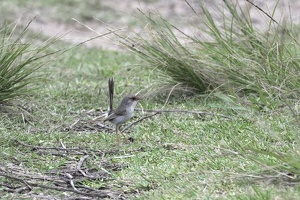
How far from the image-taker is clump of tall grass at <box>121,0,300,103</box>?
6906 mm

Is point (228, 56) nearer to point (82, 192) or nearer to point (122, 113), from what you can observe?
point (122, 113)

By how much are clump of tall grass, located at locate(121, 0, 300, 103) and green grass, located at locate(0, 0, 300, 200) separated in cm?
23

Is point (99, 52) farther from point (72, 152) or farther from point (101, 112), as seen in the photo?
point (72, 152)

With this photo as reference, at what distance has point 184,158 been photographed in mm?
5625

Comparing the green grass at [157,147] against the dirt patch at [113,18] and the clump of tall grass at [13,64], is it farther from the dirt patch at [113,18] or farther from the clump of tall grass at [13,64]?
the dirt patch at [113,18]

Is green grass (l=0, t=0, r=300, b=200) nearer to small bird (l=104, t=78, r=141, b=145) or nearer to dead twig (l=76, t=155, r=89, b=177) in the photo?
dead twig (l=76, t=155, r=89, b=177)

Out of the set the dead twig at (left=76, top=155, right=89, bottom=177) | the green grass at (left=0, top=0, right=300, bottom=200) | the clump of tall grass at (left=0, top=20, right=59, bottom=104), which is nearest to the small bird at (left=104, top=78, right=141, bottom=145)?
the green grass at (left=0, top=0, right=300, bottom=200)

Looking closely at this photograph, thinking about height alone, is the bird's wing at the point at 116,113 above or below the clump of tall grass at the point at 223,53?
below

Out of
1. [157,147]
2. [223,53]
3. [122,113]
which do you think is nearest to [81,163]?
[157,147]

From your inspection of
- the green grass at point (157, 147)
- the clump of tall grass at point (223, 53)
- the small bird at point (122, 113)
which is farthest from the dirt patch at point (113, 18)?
the small bird at point (122, 113)

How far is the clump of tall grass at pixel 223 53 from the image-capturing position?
6.91 m

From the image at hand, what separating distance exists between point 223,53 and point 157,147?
5.45ft

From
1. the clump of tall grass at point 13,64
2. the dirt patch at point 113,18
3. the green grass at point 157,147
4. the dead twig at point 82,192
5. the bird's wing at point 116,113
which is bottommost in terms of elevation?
the dead twig at point 82,192

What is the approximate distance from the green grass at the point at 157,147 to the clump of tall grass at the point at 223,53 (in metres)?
0.23
